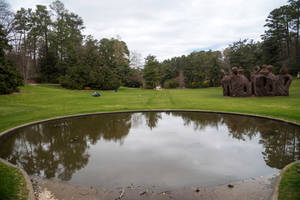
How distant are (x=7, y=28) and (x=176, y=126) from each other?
31166 mm

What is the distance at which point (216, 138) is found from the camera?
7449 mm

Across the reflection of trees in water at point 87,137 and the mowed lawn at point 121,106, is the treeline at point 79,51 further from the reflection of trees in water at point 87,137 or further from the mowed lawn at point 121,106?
the reflection of trees in water at point 87,137

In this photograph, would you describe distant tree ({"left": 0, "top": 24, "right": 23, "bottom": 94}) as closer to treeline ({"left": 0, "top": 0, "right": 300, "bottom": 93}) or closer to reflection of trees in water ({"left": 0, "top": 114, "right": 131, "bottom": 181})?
treeline ({"left": 0, "top": 0, "right": 300, "bottom": 93})

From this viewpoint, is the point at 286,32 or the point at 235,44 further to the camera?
the point at 235,44

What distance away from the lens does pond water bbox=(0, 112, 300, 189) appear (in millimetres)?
4496

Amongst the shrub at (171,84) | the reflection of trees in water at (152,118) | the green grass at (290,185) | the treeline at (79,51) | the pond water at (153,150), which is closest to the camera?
the green grass at (290,185)

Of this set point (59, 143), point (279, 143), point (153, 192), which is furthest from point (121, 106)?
point (153, 192)

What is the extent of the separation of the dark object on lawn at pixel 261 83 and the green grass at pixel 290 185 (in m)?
18.4

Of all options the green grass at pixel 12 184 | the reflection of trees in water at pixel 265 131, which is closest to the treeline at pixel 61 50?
the reflection of trees in water at pixel 265 131

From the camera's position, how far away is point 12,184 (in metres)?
3.75

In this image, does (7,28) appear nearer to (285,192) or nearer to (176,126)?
(176,126)

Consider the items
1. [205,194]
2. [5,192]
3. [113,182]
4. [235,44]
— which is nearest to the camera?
[5,192]

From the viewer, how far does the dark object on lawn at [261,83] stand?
1992 centimetres

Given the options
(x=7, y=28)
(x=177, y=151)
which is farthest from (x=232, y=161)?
(x=7, y=28)
